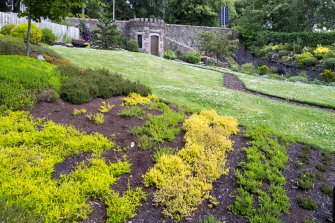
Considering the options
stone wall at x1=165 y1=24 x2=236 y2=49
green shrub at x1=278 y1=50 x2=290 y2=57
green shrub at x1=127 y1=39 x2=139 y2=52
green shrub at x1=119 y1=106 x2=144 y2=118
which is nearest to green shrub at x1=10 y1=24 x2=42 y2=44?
green shrub at x1=119 y1=106 x2=144 y2=118

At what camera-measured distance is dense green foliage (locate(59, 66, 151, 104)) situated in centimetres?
725

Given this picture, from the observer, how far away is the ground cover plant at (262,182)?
15.4ft

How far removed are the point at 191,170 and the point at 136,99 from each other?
313cm

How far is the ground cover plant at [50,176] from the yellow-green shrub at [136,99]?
189cm

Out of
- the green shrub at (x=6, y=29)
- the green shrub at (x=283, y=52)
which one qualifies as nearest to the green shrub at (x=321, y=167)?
the green shrub at (x=6, y=29)

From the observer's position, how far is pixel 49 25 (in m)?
22.0

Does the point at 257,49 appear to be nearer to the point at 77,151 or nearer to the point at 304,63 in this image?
the point at 304,63

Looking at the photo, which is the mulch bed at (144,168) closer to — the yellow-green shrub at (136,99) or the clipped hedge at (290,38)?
the yellow-green shrub at (136,99)

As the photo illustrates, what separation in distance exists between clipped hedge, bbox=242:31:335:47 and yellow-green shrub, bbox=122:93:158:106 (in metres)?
25.5

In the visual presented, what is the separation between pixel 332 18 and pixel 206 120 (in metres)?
31.9

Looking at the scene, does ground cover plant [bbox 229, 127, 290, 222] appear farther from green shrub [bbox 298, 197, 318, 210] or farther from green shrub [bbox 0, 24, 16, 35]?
green shrub [bbox 0, 24, 16, 35]

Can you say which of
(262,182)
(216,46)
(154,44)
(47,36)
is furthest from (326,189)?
(154,44)

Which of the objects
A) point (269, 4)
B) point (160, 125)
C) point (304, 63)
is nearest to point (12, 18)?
point (160, 125)

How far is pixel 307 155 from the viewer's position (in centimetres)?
666
